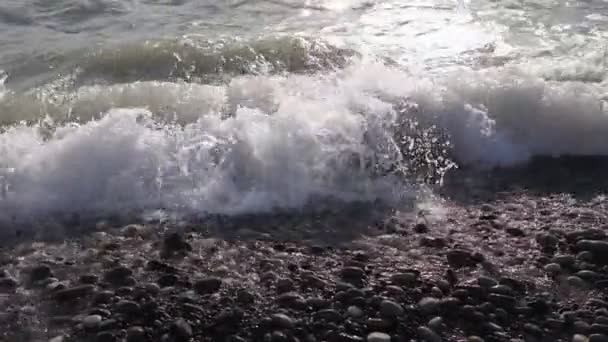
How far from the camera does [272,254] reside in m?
5.54

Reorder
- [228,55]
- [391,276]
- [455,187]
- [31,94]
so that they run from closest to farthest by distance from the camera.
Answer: [391,276] < [455,187] < [31,94] < [228,55]

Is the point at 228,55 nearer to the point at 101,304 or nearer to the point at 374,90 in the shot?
the point at 374,90

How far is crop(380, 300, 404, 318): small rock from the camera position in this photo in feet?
15.7

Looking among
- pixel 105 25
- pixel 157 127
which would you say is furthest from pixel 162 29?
pixel 157 127

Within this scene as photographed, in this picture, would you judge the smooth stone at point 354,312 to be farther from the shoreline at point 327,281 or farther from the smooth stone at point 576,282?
the smooth stone at point 576,282

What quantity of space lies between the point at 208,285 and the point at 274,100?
3410 mm

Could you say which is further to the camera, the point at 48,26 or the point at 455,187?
the point at 48,26

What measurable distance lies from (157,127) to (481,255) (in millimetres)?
3671

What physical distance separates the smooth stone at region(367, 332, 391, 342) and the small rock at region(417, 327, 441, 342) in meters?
0.24

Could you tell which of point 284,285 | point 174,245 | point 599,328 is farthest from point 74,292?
point 599,328

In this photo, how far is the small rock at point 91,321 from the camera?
464 centimetres

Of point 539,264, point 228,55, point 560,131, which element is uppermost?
point 228,55

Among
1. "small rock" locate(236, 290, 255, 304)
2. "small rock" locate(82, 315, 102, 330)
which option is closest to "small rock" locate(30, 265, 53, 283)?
"small rock" locate(82, 315, 102, 330)

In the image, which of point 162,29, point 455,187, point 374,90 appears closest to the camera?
point 455,187
